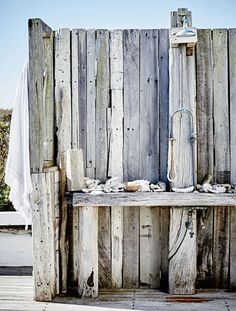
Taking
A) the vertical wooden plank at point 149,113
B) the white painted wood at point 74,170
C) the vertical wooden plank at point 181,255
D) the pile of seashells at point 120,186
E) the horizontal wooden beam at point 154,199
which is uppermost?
the vertical wooden plank at point 149,113

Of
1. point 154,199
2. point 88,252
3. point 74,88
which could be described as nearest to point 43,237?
point 88,252

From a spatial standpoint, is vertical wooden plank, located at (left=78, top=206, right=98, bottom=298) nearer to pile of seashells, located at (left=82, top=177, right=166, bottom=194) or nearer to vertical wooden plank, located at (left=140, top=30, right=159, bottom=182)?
pile of seashells, located at (left=82, top=177, right=166, bottom=194)

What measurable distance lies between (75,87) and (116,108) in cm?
37

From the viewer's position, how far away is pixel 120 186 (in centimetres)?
373

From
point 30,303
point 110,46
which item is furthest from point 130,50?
point 30,303

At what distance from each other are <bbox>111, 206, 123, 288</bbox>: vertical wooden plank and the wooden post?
1.43ft

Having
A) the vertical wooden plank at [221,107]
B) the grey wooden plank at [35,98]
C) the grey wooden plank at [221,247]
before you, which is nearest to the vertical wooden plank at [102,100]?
the grey wooden plank at [35,98]

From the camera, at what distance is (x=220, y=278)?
397cm

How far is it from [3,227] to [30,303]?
1.12m

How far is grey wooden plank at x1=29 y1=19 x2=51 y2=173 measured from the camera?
11.6 feet

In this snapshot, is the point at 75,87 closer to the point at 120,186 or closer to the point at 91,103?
the point at 91,103

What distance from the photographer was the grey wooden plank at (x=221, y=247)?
3.90 m

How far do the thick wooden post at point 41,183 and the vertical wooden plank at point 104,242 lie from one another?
1.25ft

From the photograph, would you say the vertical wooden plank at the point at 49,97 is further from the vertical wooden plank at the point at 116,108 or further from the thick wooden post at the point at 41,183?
the vertical wooden plank at the point at 116,108
